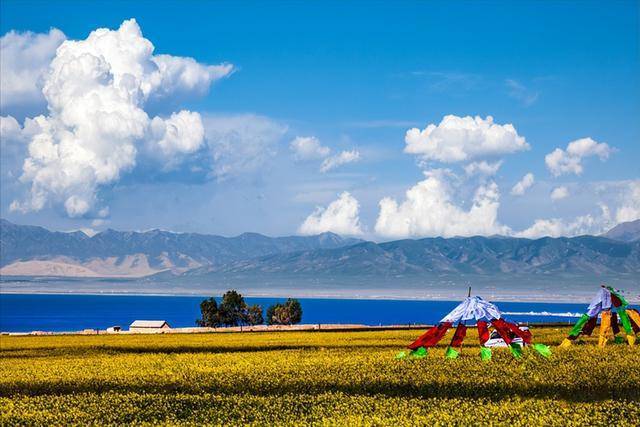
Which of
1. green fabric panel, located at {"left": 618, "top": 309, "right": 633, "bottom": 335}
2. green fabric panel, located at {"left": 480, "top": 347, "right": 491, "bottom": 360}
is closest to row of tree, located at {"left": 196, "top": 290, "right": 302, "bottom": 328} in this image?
green fabric panel, located at {"left": 618, "top": 309, "right": 633, "bottom": 335}

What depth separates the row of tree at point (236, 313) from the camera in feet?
501

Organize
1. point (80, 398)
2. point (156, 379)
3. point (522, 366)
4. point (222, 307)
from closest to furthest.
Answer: point (80, 398) → point (156, 379) → point (522, 366) → point (222, 307)

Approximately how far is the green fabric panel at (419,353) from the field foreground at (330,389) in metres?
0.57

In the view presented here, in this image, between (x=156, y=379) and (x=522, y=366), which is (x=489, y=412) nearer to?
(x=522, y=366)

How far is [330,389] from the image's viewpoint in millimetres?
34000

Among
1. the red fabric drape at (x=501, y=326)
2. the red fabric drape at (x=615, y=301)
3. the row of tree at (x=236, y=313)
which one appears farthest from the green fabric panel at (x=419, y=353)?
the row of tree at (x=236, y=313)

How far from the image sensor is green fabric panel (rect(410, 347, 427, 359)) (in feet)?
139

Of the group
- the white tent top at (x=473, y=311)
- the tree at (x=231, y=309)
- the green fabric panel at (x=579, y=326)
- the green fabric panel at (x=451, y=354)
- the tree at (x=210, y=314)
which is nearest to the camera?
the white tent top at (x=473, y=311)

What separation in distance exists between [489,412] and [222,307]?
12895 centimetres

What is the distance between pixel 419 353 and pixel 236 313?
11504cm

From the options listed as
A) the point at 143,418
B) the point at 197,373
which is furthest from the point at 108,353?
the point at 143,418

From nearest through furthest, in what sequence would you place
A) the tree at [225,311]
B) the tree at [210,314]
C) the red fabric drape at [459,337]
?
1. the red fabric drape at [459,337]
2. the tree at [210,314]
3. the tree at [225,311]

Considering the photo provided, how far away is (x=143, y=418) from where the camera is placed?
92.9 feet

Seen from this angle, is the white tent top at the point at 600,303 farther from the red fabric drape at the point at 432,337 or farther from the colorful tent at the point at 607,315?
the red fabric drape at the point at 432,337
